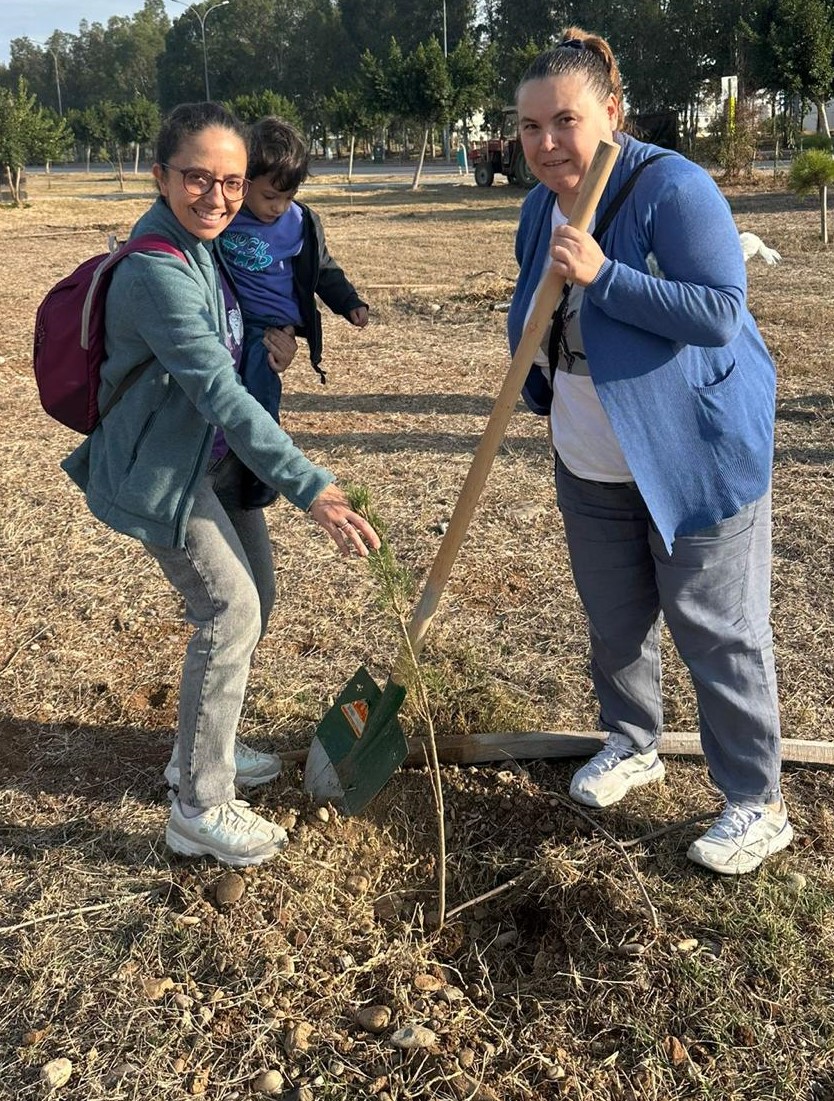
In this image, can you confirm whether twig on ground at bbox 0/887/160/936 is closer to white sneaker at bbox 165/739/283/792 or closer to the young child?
white sneaker at bbox 165/739/283/792

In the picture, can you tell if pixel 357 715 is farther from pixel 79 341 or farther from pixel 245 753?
pixel 79 341

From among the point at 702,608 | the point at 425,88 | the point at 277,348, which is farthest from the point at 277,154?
the point at 425,88

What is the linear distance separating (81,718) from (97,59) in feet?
339

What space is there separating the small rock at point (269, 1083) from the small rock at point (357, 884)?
52cm

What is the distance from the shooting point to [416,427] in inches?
239

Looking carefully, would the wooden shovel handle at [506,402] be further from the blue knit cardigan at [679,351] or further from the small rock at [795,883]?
the small rock at [795,883]

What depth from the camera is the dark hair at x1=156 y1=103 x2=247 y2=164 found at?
74.6 inches

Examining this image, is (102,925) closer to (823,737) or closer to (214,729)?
(214,729)

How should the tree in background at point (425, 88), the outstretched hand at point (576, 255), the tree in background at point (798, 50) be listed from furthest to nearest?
1. the tree in background at point (425, 88)
2. the tree in background at point (798, 50)
3. the outstretched hand at point (576, 255)

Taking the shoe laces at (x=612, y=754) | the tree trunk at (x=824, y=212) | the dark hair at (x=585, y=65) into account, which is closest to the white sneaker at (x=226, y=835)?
the shoe laces at (x=612, y=754)

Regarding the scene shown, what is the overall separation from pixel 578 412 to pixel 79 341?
1.05 meters

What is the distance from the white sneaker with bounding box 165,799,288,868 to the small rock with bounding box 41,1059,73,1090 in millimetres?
558

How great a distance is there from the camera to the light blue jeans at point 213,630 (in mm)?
2078

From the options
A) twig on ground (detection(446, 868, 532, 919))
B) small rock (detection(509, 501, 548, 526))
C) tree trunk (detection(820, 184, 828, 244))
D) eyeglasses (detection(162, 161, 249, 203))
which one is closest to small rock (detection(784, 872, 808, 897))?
twig on ground (detection(446, 868, 532, 919))
